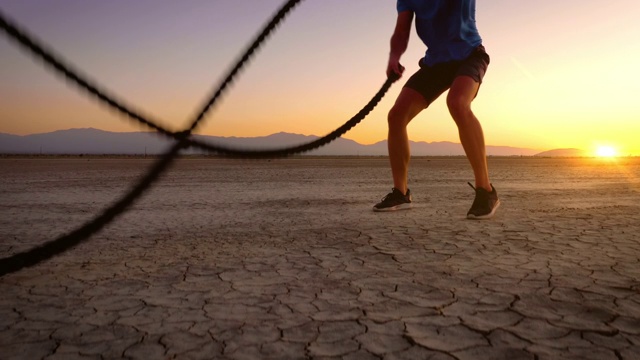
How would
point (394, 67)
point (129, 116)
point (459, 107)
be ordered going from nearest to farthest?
point (129, 116), point (459, 107), point (394, 67)

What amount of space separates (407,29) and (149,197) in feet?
13.4

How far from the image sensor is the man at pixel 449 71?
11.9ft

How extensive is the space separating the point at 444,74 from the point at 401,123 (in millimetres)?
482

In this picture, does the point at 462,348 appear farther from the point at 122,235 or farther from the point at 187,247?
the point at 122,235

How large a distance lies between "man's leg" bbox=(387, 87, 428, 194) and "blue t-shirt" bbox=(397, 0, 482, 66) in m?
0.29

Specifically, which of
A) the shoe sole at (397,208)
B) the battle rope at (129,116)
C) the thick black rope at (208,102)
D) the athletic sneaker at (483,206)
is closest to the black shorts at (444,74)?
the athletic sneaker at (483,206)

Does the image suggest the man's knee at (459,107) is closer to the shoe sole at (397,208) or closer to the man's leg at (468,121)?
the man's leg at (468,121)

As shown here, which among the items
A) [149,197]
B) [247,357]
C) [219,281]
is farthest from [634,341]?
[149,197]

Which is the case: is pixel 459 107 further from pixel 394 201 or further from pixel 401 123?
pixel 394 201

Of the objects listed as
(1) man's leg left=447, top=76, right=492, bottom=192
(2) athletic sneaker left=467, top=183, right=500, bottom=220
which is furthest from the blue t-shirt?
(2) athletic sneaker left=467, top=183, right=500, bottom=220

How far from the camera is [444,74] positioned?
376cm

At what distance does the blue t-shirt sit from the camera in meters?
3.62

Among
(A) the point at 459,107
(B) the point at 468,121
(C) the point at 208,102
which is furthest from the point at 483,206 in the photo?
(C) the point at 208,102

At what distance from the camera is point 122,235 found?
11.6 feet
